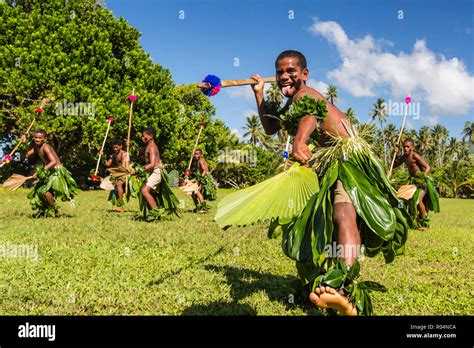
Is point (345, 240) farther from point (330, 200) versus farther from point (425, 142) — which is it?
point (425, 142)

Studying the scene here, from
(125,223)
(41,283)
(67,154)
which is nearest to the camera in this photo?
(41,283)

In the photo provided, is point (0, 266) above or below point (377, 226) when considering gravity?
below

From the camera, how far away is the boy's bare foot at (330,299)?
265 cm

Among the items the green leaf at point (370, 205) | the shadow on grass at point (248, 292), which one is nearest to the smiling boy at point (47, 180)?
the shadow on grass at point (248, 292)

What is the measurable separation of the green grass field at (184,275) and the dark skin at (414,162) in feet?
6.64

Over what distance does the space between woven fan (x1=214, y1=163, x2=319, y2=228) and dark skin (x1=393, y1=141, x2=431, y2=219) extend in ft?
24.1

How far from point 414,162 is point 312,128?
7758 millimetres

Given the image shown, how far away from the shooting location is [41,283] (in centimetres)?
437

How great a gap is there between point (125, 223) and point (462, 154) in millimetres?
83460

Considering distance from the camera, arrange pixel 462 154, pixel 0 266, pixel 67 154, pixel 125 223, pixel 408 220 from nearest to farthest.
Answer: pixel 408 220 → pixel 0 266 → pixel 125 223 → pixel 67 154 → pixel 462 154

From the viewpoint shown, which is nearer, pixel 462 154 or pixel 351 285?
pixel 351 285

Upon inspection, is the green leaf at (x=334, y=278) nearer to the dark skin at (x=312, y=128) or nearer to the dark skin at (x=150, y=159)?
the dark skin at (x=312, y=128)
